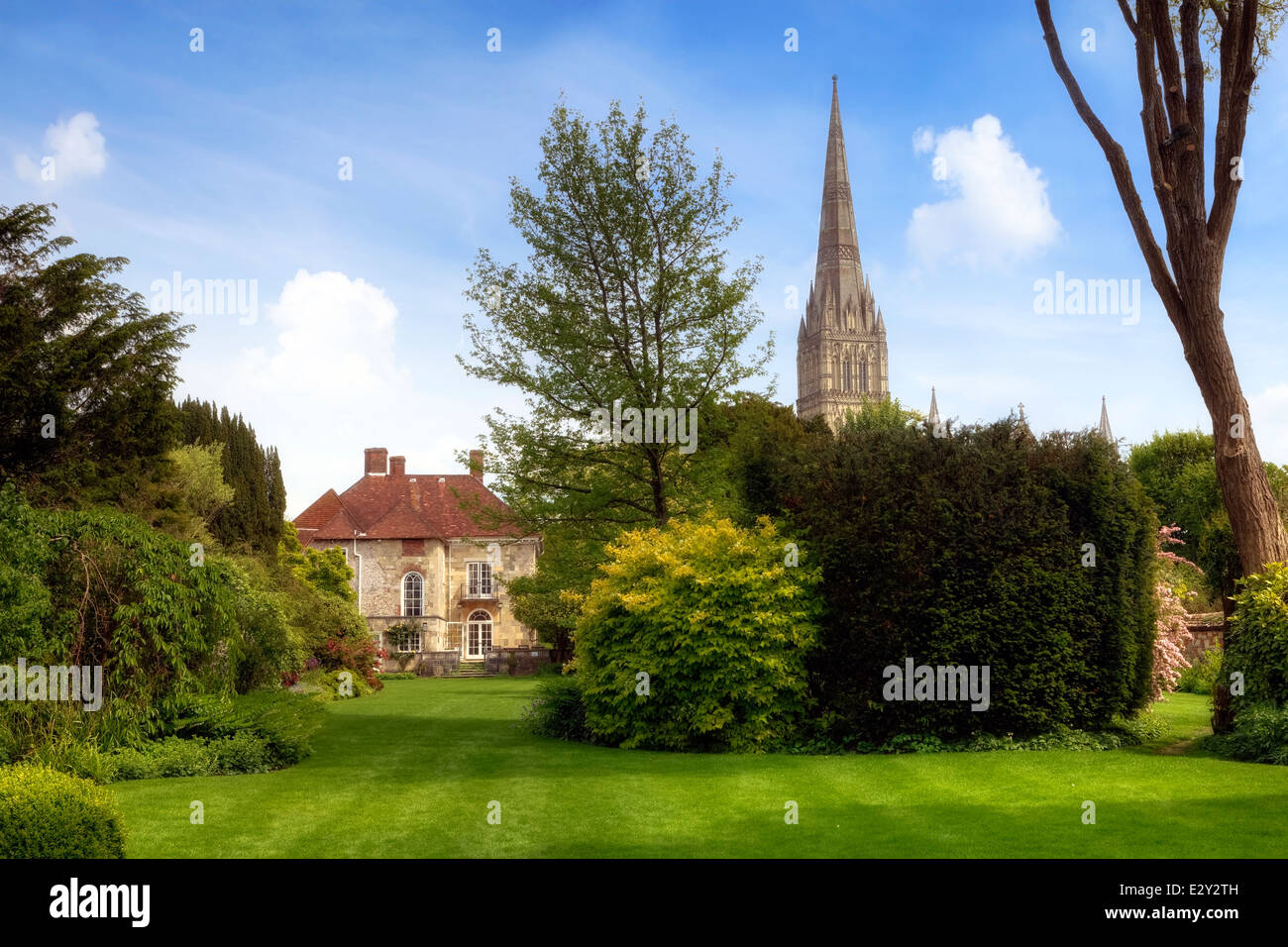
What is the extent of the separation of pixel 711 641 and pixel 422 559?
39781 mm

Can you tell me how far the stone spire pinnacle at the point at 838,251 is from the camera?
355 feet

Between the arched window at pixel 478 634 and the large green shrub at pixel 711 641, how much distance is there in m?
39.1

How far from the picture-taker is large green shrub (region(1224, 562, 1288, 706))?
14.6 meters

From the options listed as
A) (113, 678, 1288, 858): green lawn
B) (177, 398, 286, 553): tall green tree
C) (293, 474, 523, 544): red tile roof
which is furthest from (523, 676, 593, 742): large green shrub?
(293, 474, 523, 544): red tile roof

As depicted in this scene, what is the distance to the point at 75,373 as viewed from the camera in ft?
74.6

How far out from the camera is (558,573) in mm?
21719

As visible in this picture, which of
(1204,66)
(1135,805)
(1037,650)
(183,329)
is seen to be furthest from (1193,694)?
(183,329)

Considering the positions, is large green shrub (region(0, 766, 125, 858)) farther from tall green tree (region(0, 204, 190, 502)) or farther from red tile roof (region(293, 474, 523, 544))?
red tile roof (region(293, 474, 523, 544))

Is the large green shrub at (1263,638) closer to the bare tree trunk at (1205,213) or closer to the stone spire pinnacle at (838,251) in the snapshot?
the bare tree trunk at (1205,213)

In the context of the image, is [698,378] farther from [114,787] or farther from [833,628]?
[114,787]

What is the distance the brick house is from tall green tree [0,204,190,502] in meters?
27.0

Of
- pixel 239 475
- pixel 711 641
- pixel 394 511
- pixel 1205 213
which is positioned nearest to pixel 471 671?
pixel 394 511

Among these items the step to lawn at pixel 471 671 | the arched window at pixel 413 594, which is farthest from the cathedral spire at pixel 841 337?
the step to lawn at pixel 471 671

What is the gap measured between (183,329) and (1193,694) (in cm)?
2686
